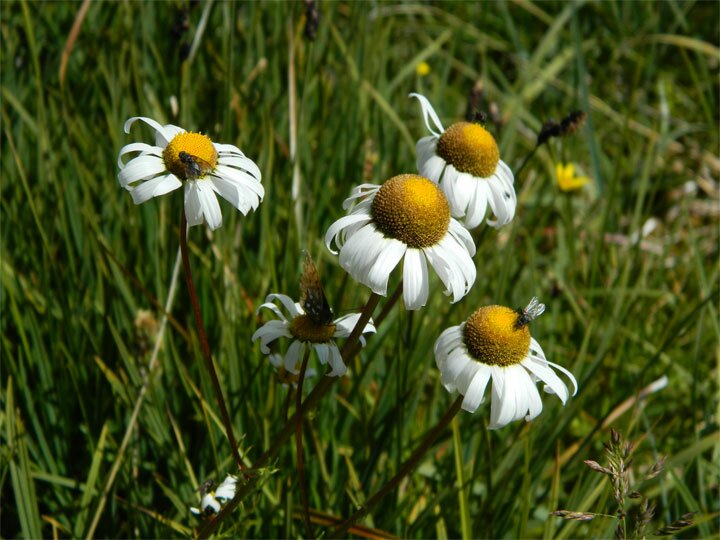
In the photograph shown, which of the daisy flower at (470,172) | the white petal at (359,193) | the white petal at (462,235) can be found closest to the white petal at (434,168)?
the daisy flower at (470,172)

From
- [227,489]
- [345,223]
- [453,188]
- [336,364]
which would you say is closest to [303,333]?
[336,364]

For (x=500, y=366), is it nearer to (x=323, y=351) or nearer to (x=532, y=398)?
(x=532, y=398)

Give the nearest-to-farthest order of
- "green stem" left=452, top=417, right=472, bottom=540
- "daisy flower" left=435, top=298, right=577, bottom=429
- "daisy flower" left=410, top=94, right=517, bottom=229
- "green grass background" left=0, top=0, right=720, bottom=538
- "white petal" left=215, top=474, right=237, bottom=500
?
"daisy flower" left=435, top=298, right=577, bottom=429
"white petal" left=215, top=474, right=237, bottom=500
"daisy flower" left=410, top=94, right=517, bottom=229
"green stem" left=452, top=417, right=472, bottom=540
"green grass background" left=0, top=0, right=720, bottom=538

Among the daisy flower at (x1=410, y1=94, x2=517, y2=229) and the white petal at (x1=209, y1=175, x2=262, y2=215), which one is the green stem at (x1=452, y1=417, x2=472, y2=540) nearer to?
the daisy flower at (x1=410, y1=94, x2=517, y2=229)

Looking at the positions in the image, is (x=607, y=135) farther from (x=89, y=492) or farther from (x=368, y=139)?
(x=89, y=492)

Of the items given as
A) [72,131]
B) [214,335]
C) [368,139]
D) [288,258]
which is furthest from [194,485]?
[368,139]

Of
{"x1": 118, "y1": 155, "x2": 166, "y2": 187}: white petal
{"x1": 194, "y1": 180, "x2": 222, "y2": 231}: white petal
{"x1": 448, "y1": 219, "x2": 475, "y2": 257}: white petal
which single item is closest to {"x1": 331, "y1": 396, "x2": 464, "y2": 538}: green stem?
{"x1": 448, "y1": 219, "x2": 475, "y2": 257}: white petal

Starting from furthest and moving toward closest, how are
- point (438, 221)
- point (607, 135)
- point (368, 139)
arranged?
1. point (607, 135)
2. point (368, 139)
3. point (438, 221)

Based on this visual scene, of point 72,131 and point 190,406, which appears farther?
point 72,131
